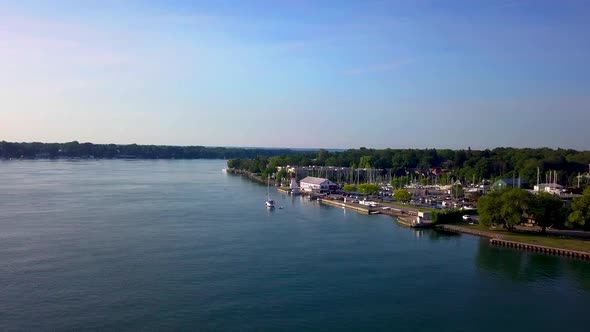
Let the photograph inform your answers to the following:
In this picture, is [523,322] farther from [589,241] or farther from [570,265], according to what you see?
[589,241]

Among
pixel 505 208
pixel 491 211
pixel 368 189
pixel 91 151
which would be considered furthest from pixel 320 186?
pixel 91 151

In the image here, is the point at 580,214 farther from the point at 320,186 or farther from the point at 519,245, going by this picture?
the point at 320,186

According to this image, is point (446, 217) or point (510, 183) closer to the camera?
point (446, 217)

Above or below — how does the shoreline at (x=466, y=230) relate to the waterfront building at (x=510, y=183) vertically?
below

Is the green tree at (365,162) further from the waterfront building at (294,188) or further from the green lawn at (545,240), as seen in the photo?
the green lawn at (545,240)

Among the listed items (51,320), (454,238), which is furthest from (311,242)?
(51,320)

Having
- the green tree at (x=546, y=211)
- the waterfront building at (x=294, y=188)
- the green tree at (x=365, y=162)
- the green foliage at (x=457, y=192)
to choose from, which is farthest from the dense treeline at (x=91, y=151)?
the green tree at (x=546, y=211)
